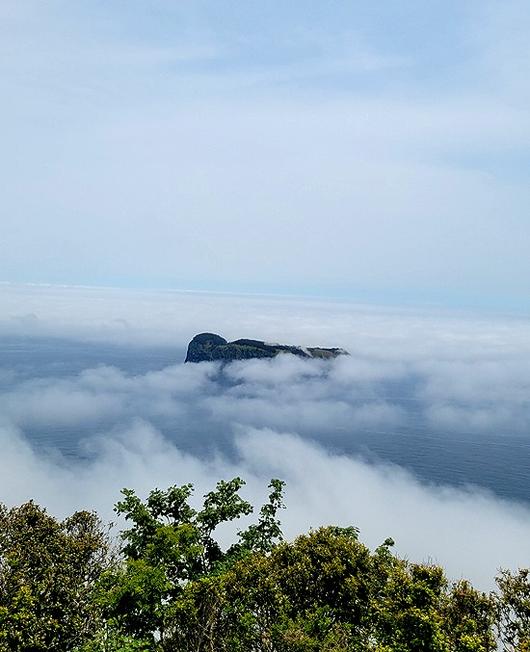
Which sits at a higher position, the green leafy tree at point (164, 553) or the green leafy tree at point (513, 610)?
the green leafy tree at point (513, 610)

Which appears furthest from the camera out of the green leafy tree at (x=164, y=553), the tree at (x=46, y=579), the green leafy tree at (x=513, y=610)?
the green leafy tree at (x=164, y=553)

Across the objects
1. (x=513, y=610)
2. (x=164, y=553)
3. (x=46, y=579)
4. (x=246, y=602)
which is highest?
(x=513, y=610)

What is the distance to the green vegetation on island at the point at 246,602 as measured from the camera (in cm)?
1738

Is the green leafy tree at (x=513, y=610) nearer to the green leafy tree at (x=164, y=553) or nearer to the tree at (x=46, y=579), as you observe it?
the green leafy tree at (x=164, y=553)

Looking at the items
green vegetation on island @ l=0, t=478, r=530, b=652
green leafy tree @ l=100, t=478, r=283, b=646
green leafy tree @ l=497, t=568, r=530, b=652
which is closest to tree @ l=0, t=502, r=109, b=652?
green vegetation on island @ l=0, t=478, r=530, b=652

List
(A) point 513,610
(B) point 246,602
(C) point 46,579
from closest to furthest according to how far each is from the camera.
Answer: (A) point 513,610, (B) point 246,602, (C) point 46,579

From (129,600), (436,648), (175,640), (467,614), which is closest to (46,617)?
(129,600)

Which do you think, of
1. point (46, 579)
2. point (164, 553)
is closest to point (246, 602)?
point (164, 553)

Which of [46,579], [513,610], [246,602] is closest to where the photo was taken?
[513,610]

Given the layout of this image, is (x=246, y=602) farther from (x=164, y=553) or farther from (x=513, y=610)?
(x=513, y=610)

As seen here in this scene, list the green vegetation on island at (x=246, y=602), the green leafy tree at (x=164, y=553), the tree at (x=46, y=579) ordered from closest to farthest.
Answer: the green vegetation on island at (x=246, y=602)
the tree at (x=46, y=579)
the green leafy tree at (x=164, y=553)

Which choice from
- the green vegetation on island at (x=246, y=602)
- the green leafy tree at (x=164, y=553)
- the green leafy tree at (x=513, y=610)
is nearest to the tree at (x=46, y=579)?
the green vegetation on island at (x=246, y=602)

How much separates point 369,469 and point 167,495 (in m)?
165

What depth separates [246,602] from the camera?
63.9ft
